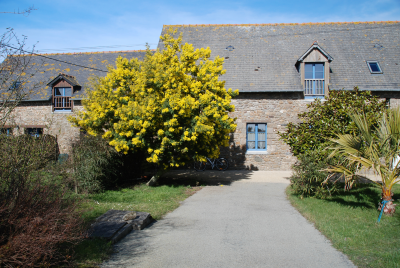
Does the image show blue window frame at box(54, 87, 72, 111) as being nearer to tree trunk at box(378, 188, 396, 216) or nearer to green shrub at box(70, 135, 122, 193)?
green shrub at box(70, 135, 122, 193)

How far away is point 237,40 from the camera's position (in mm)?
18891

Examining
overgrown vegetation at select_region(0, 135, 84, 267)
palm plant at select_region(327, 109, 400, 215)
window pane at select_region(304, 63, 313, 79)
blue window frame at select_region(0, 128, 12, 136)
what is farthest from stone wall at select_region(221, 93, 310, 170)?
overgrown vegetation at select_region(0, 135, 84, 267)

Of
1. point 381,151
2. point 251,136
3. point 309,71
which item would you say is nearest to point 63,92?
point 251,136

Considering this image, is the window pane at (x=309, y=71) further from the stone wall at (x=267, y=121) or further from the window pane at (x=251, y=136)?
the window pane at (x=251, y=136)

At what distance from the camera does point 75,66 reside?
20.5 metres

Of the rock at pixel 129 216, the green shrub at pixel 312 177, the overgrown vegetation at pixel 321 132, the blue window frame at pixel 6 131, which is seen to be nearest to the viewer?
the blue window frame at pixel 6 131

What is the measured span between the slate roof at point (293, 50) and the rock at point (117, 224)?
11.3m

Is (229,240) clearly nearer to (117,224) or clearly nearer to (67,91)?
(117,224)

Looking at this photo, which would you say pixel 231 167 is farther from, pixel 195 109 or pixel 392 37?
pixel 392 37

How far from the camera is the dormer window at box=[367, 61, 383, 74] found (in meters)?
16.7

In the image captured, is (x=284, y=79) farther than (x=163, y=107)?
Yes

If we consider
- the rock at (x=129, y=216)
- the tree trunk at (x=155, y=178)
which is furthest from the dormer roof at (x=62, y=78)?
the rock at (x=129, y=216)

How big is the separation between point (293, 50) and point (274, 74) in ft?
8.14

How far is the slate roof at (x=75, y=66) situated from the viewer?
18.8 m
